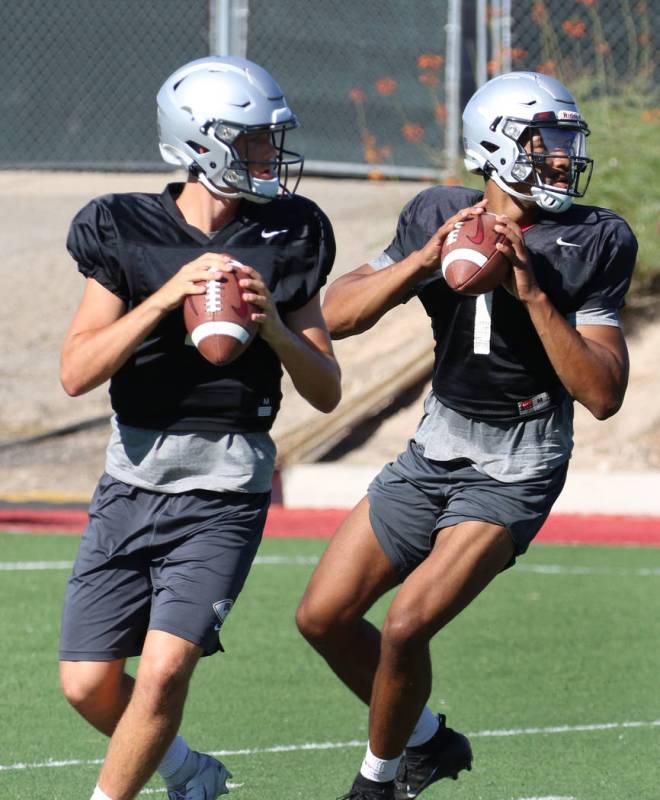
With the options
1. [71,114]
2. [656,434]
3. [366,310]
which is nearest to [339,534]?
[366,310]

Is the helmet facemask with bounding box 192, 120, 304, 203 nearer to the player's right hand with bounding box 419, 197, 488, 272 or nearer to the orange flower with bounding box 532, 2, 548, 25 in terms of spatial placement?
the player's right hand with bounding box 419, 197, 488, 272

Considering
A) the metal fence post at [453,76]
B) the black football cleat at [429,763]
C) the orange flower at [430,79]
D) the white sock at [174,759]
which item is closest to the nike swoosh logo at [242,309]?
the white sock at [174,759]

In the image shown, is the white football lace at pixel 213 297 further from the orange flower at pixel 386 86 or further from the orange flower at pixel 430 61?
the orange flower at pixel 386 86

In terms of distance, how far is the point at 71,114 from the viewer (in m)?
15.9

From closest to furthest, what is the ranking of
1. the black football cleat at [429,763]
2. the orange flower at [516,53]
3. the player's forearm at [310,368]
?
the player's forearm at [310,368], the black football cleat at [429,763], the orange flower at [516,53]

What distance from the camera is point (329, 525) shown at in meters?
10.2

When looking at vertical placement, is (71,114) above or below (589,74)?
below

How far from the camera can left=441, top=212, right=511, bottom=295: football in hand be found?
4117mm

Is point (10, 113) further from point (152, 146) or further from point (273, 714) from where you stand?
point (273, 714)

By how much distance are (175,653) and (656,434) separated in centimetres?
953

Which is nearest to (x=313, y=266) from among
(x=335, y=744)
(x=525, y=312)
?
(x=525, y=312)

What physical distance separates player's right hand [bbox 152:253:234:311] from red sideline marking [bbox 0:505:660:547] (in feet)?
20.4

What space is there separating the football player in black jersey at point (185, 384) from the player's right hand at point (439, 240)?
337 mm

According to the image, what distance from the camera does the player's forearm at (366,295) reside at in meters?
4.36
